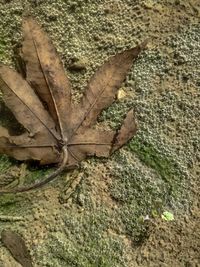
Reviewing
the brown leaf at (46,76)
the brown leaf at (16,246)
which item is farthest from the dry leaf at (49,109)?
the brown leaf at (16,246)

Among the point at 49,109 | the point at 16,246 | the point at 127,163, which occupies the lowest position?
the point at 16,246

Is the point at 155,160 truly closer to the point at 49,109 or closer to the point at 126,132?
the point at 126,132

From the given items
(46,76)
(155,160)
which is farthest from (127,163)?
(46,76)

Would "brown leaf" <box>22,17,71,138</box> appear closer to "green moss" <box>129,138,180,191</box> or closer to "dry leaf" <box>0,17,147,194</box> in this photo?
"dry leaf" <box>0,17,147,194</box>

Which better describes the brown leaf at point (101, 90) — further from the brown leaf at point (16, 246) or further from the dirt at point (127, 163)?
the brown leaf at point (16, 246)

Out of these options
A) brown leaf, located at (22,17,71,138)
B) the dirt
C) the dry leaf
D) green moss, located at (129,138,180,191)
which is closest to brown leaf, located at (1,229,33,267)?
the dirt
